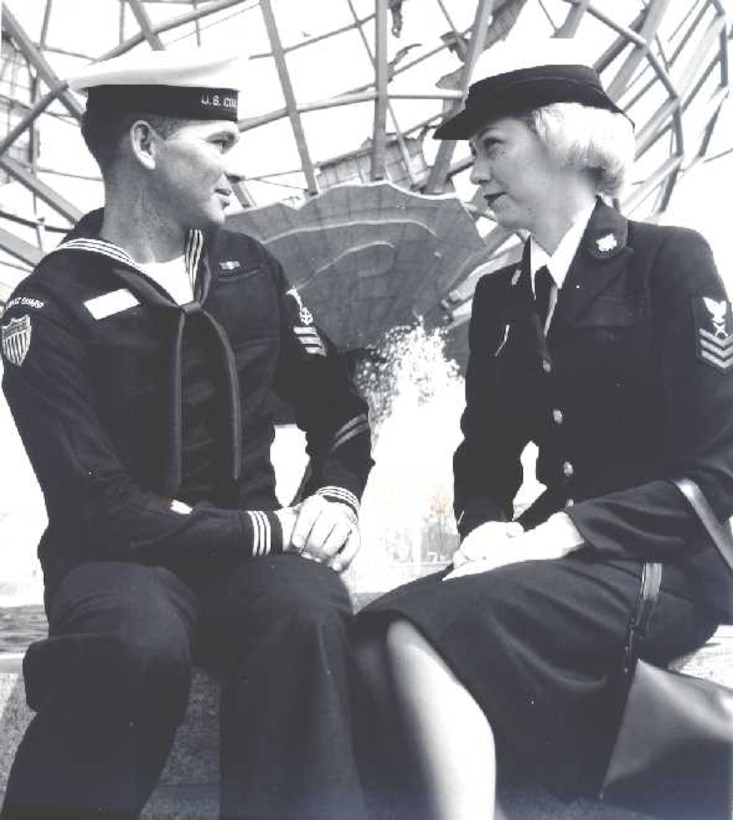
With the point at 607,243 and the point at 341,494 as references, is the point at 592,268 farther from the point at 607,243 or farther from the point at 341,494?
the point at 341,494

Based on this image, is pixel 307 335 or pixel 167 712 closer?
pixel 167 712

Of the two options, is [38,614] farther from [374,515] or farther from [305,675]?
[374,515]

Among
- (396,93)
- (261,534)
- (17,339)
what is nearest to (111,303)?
(17,339)

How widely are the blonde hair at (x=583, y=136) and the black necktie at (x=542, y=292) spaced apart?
0.20 m

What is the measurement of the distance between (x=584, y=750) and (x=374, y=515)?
1857 centimetres

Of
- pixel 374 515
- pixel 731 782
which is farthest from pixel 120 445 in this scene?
pixel 374 515

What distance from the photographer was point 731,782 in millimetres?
1589

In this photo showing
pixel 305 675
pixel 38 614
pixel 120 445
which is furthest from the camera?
pixel 38 614

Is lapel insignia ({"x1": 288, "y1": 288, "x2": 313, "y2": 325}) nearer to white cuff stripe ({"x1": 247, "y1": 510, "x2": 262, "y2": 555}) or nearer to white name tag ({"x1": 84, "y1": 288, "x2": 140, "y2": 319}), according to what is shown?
white name tag ({"x1": 84, "y1": 288, "x2": 140, "y2": 319})

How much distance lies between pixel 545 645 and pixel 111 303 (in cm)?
92

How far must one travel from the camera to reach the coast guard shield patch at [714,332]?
5.78 ft

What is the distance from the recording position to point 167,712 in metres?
1.57

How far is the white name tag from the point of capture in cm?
190

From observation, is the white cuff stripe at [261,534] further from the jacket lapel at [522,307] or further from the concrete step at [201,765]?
the jacket lapel at [522,307]
